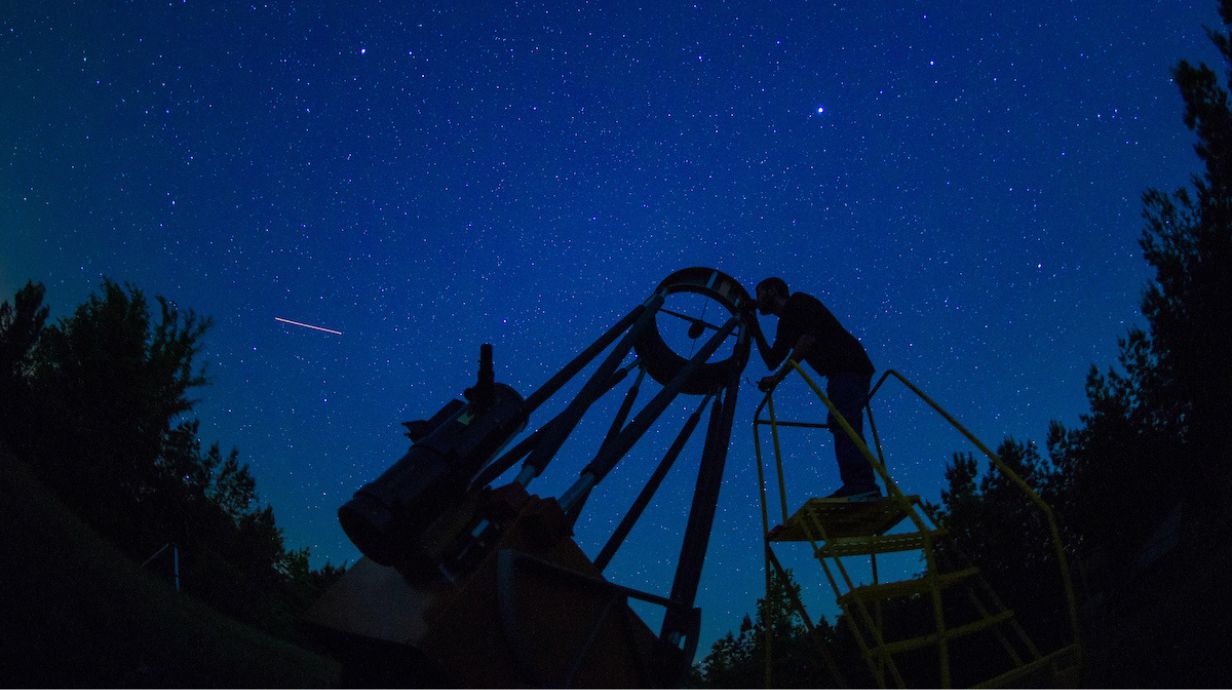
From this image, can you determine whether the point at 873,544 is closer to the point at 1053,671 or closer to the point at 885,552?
the point at 885,552

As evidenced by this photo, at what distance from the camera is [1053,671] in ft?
14.0

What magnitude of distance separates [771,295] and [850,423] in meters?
1.50

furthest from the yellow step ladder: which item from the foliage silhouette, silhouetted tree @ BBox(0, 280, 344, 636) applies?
silhouetted tree @ BBox(0, 280, 344, 636)

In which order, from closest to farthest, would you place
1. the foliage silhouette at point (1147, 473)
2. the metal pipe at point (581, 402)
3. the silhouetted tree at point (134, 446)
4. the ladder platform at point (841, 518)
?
the metal pipe at point (581, 402), the ladder platform at point (841, 518), the foliage silhouette at point (1147, 473), the silhouetted tree at point (134, 446)

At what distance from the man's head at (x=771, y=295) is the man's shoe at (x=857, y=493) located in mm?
1920

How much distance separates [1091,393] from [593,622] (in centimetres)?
1383

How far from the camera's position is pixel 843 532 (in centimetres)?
533

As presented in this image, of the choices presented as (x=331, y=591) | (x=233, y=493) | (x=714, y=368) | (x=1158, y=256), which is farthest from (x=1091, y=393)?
(x=233, y=493)

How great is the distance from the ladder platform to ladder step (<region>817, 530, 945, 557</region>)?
104mm

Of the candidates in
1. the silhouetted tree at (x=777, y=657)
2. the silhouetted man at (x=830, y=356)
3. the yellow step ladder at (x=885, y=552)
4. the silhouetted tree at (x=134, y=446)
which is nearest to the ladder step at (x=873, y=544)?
the yellow step ladder at (x=885, y=552)

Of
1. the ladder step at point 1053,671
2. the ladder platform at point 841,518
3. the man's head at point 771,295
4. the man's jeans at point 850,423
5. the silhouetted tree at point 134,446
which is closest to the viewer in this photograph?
the ladder step at point 1053,671

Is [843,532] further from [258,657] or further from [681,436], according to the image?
[258,657]

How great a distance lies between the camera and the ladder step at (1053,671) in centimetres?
405

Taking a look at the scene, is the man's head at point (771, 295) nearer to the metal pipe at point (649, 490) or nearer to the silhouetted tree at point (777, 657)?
the metal pipe at point (649, 490)
